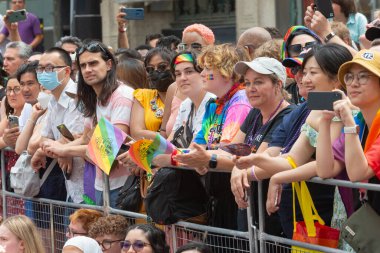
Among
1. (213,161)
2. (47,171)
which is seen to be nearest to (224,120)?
(213,161)

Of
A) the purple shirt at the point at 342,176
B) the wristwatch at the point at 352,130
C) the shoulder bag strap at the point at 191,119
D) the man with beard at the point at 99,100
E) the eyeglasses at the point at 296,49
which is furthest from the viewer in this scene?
the man with beard at the point at 99,100

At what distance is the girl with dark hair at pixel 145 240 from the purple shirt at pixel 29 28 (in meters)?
8.94

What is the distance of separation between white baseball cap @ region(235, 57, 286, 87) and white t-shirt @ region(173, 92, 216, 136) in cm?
75

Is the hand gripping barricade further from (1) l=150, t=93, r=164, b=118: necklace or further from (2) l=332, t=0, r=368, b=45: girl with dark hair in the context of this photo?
(2) l=332, t=0, r=368, b=45: girl with dark hair

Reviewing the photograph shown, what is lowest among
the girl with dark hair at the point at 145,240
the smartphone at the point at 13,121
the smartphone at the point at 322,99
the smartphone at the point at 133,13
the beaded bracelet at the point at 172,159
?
the girl with dark hair at the point at 145,240

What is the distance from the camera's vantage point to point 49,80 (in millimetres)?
9891

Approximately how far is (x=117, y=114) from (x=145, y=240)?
1577 millimetres

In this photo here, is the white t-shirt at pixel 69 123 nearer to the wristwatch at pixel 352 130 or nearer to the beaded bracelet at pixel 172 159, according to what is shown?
the beaded bracelet at pixel 172 159

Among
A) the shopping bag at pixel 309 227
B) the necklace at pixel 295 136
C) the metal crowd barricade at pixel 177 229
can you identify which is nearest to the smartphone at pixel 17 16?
the metal crowd barricade at pixel 177 229

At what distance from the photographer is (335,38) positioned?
305 inches

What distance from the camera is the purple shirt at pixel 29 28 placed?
53.7 feet

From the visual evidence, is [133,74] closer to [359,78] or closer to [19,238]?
[19,238]

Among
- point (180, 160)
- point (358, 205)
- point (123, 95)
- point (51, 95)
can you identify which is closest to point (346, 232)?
point (358, 205)

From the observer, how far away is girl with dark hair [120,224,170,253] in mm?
7840
